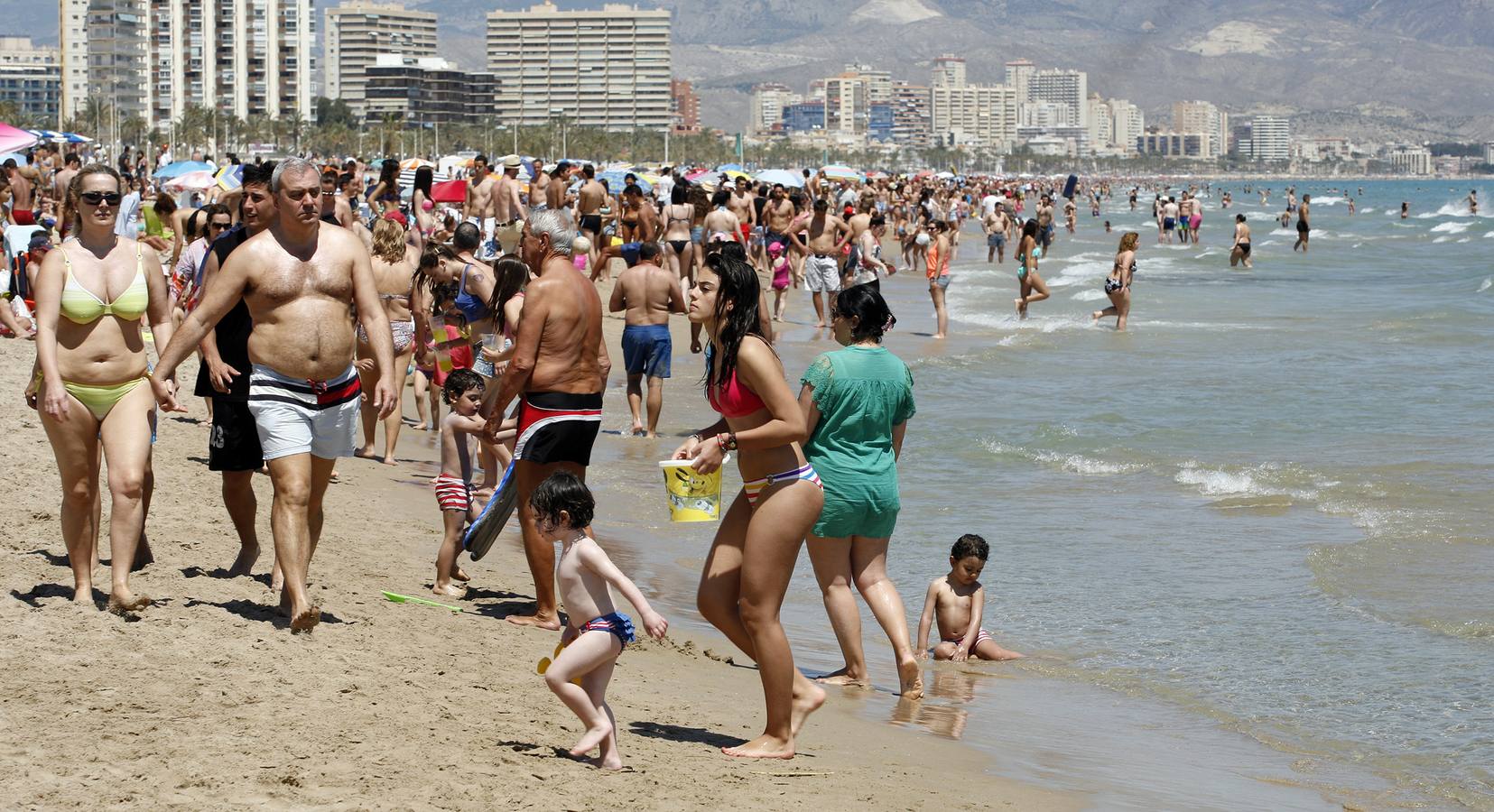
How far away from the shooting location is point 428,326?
31.6ft

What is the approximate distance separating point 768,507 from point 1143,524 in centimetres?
546

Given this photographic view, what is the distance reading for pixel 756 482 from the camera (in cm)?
476

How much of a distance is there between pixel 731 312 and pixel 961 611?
2.61m

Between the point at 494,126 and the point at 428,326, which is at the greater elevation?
the point at 494,126

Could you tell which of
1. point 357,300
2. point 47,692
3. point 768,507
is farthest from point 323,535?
point 768,507

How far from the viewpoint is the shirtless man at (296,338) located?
523 cm

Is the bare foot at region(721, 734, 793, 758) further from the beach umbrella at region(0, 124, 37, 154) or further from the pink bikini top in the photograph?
the beach umbrella at region(0, 124, 37, 154)

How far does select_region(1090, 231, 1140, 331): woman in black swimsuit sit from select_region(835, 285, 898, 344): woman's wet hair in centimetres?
1553

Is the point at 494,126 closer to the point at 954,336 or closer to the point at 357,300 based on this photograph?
the point at 954,336

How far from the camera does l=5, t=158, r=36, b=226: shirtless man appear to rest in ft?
54.2

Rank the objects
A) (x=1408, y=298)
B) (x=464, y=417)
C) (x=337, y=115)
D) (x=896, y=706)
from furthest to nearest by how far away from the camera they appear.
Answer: (x=337, y=115) → (x=1408, y=298) → (x=464, y=417) → (x=896, y=706)

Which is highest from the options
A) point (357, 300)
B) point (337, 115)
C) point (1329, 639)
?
Answer: point (337, 115)

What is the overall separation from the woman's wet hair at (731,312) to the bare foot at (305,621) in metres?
1.66

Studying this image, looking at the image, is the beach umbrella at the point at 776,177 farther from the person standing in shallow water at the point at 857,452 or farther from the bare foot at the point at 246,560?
the person standing in shallow water at the point at 857,452
